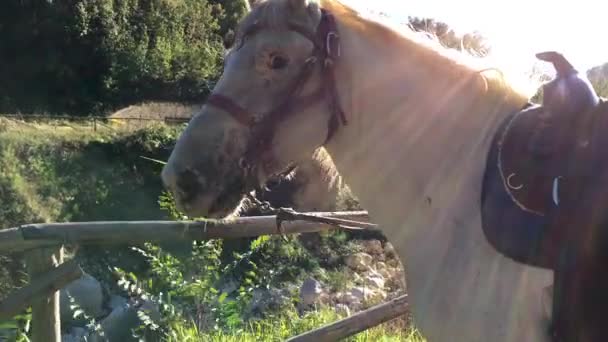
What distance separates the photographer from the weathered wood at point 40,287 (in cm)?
379

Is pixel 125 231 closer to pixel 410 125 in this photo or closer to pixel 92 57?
pixel 410 125

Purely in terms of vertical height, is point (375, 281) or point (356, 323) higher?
point (356, 323)

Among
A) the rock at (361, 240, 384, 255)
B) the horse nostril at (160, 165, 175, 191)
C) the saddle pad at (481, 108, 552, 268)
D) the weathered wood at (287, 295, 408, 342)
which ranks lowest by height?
the rock at (361, 240, 384, 255)

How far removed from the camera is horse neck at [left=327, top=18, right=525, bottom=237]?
2400 mm

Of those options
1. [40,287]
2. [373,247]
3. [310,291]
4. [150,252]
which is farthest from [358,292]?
[40,287]

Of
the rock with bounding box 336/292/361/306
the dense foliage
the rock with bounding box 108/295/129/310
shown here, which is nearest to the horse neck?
the rock with bounding box 336/292/361/306

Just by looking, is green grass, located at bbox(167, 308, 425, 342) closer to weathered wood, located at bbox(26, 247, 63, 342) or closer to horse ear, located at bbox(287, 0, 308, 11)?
weathered wood, located at bbox(26, 247, 63, 342)

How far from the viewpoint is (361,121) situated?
8.42 ft

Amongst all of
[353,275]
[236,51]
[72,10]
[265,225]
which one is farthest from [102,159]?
[236,51]

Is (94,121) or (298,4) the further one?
(94,121)

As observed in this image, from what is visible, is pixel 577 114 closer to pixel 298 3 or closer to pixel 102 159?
pixel 298 3

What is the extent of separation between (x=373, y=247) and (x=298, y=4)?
14.6 metres

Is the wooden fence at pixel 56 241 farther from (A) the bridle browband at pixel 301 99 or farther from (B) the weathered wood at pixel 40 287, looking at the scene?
(A) the bridle browband at pixel 301 99

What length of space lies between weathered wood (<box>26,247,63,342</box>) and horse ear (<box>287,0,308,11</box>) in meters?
2.19
